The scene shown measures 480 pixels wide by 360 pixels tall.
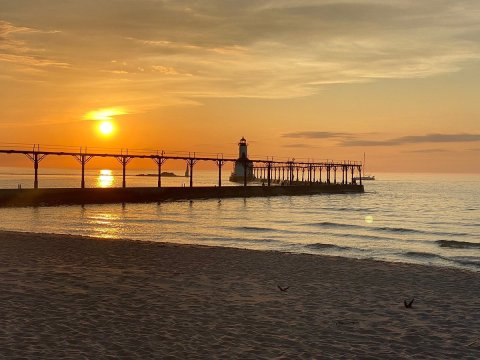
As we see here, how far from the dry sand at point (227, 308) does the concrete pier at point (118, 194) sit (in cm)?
3614

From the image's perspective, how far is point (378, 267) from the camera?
1530 centimetres

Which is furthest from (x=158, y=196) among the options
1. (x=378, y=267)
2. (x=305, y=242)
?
(x=378, y=267)

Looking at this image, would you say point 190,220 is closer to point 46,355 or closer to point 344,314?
point 344,314

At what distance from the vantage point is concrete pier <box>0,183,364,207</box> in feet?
163

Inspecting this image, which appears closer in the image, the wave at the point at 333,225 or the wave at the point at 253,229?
the wave at the point at 253,229

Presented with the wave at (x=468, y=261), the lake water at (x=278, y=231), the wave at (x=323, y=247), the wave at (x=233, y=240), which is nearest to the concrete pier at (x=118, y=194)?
the lake water at (x=278, y=231)

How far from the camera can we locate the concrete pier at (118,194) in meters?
49.7

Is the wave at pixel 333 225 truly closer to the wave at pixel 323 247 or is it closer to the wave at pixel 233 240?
the wave at pixel 233 240

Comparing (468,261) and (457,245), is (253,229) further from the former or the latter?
(468,261)

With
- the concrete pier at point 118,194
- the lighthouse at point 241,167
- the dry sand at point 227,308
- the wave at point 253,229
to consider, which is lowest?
the wave at point 253,229

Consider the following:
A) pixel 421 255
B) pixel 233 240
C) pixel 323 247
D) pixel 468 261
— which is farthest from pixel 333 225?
pixel 468 261

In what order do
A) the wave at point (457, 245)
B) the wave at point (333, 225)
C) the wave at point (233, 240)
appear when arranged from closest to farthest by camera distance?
1. the wave at point (457, 245)
2. the wave at point (233, 240)
3. the wave at point (333, 225)

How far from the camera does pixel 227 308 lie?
962cm

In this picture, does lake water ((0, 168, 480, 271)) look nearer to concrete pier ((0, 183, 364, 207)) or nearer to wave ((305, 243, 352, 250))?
wave ((305, 243, 352, 250))
